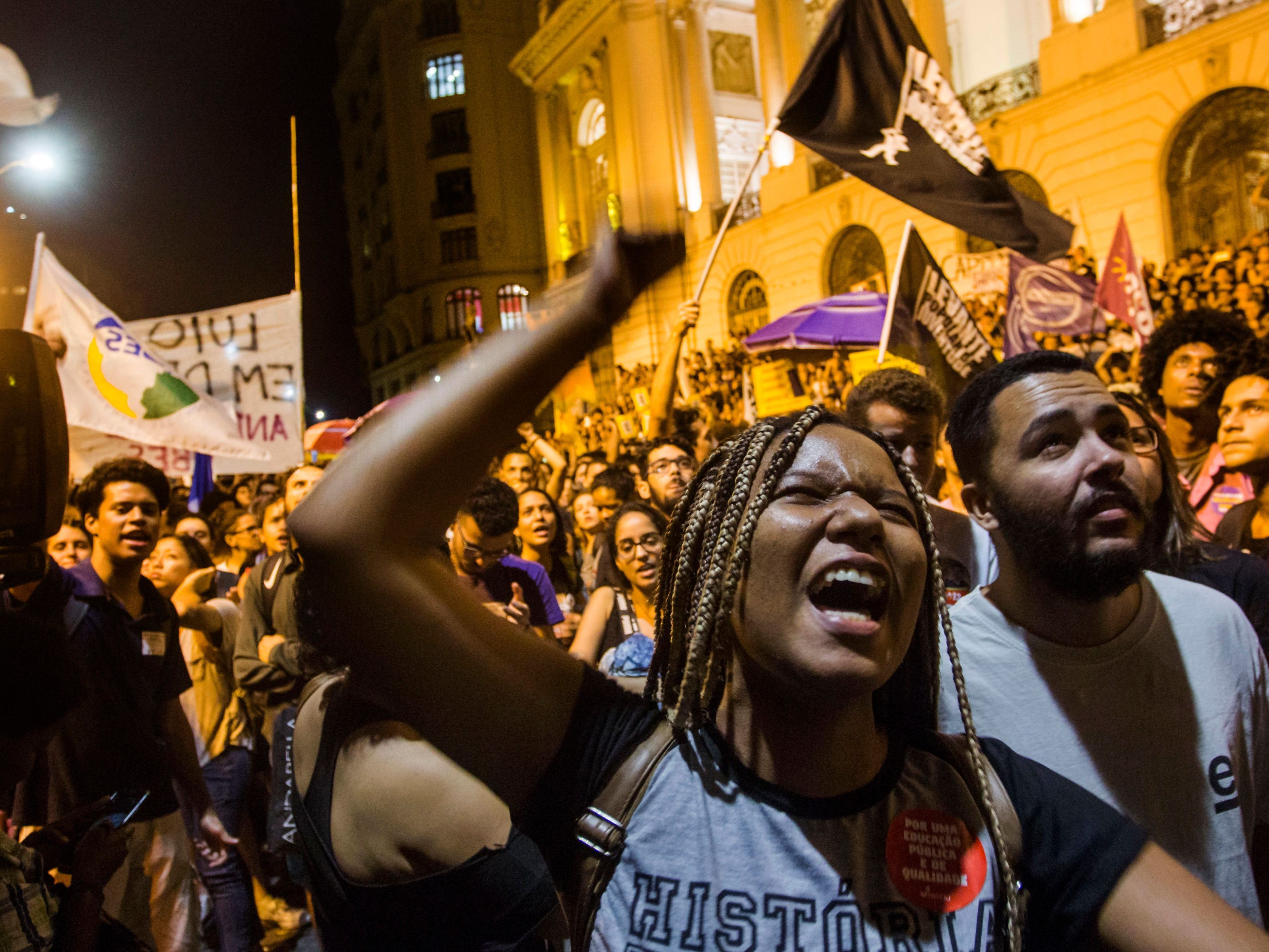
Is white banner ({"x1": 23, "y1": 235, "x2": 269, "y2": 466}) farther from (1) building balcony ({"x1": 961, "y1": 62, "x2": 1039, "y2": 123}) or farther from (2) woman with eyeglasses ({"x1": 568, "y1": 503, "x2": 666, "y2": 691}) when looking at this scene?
(1) building balcony ({"x1": 961, "y1": 62, "x2": 1039, "y2": 123})

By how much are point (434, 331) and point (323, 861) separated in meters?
49.1

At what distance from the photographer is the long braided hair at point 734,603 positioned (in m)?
1.34

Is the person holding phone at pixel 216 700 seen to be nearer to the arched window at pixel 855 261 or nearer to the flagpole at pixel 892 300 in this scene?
the flagpole at pixel 892 300

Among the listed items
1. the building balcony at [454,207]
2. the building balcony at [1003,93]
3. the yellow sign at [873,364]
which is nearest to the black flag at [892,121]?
the yellow sign at [873,364]

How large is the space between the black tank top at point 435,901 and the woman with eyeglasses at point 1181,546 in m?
1.75

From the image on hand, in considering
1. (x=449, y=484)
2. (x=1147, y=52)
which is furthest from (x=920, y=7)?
(x=449, y=484)

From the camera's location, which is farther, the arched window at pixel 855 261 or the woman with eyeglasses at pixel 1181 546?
the arched window at pixel 855 261

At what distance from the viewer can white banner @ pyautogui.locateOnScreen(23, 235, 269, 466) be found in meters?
6.50

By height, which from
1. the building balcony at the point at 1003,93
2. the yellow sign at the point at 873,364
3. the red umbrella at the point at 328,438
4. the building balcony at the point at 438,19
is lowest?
the yellow sign at the point at 873,364

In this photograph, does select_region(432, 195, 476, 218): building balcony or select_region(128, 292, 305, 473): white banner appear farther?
select_region(432, 195, 476, 218): building balcony

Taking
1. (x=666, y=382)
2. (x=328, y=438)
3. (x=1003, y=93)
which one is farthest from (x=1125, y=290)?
(x=1003, y=93)

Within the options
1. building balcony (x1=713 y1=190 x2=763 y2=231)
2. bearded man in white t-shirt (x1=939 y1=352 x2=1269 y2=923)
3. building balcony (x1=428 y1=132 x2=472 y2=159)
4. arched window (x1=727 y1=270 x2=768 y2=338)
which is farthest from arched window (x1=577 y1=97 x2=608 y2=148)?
bearded man in white t-shirt (x1=939 y1=352 x2=1269 y2=923)

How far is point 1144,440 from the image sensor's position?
2.55m

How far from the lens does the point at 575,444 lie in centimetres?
2009
